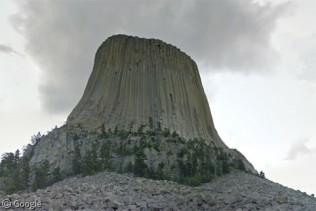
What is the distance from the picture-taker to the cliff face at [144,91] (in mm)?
47656

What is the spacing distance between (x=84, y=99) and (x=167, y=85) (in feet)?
33.1

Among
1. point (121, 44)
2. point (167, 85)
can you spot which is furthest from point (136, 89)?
point (121, 44)

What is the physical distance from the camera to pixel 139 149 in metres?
38.2

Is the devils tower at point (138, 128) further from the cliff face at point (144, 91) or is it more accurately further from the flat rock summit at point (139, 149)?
the flat rock summit at point (139, 149)

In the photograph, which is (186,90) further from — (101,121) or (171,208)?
(171,208)

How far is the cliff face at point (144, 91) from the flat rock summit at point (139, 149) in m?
0.12

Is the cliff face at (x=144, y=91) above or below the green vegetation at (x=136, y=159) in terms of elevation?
above

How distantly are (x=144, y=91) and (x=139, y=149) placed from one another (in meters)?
14.2

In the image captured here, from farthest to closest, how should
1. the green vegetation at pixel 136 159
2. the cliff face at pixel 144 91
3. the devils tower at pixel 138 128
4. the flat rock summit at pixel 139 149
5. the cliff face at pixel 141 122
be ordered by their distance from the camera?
1. the cliff face at pixel 144 91
2. the cliff face at pixel 141 122
3. the devils tower at pixel 138 128
4. the green vegetation at pixel 136 159
5. the flat rock summit at pixel 139 149

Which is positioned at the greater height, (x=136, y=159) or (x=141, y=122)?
(x=141, y=122)

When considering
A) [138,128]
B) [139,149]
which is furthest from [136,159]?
[138,128]

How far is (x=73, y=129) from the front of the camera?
4350 centimetres

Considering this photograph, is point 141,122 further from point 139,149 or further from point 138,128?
point 139,149

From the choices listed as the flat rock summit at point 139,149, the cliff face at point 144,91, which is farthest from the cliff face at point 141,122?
the flat rock summit at point 139,149
